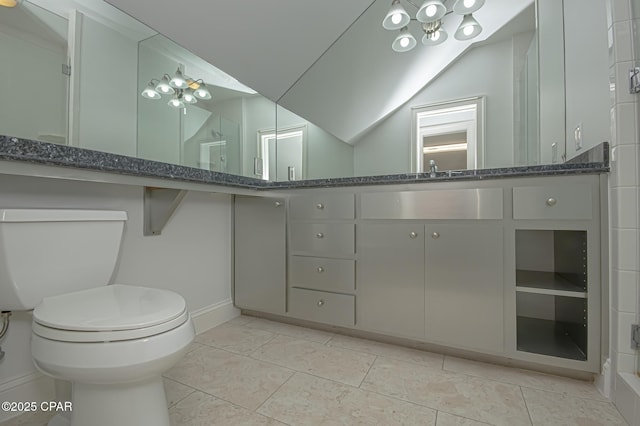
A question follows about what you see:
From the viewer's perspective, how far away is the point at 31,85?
1.41m

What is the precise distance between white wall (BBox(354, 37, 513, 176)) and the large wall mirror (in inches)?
0.4

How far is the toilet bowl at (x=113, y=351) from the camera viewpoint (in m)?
0.63

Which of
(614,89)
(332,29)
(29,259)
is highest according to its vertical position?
(332,29)

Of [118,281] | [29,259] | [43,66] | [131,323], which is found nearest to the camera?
[131,323]

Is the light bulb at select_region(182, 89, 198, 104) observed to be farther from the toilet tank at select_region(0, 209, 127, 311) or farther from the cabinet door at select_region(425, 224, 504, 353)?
the cabinet door at select_region(425, 224, 504, 353)

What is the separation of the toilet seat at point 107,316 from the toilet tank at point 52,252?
8 centimetres

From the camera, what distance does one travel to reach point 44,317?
2.24ft

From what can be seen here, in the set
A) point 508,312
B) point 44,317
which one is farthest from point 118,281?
point 508,312

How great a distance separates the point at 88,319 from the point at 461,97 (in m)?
3.25

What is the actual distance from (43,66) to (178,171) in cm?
122

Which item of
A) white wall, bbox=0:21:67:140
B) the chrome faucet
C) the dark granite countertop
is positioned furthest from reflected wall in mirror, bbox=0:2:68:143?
the chrome faucet

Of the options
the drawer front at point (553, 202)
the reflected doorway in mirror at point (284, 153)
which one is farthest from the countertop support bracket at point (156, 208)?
the drawer front at point (553, 202)

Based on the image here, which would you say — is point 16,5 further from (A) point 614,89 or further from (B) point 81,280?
(A) point 614,89

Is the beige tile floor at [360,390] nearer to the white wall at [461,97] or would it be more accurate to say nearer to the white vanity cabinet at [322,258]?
the white vanity cabinet at [322,258]
